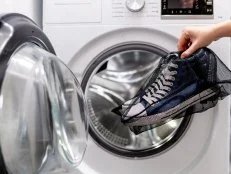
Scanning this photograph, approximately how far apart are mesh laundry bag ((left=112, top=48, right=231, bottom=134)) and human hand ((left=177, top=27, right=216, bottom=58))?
0.02 m

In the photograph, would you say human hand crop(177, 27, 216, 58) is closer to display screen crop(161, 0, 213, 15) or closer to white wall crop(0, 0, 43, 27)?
display screen crop(161, 0, 213, 15)

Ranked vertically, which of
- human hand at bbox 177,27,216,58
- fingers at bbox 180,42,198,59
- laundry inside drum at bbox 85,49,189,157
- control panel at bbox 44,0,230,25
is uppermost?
control panel at bbox 44,0,230,25

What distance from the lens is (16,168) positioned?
0.83m

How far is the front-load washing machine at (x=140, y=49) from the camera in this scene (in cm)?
118

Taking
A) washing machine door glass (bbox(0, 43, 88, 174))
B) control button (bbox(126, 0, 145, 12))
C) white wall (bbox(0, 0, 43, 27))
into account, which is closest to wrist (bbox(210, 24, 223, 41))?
control button (bbox(126, 0, 145, 12))

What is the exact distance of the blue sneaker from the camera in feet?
3.52

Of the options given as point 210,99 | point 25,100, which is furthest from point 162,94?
point 25,100

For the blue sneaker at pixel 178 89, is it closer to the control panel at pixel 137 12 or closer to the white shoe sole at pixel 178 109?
the white shoe sole at pixel 178 109

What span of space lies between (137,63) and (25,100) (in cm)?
65

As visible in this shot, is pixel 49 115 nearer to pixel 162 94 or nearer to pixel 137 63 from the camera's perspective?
pixel 162 94

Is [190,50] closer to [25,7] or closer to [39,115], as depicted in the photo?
[39,115]

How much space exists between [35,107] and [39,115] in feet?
0.08

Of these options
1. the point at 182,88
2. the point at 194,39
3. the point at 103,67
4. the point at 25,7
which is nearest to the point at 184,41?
the point at 194,39

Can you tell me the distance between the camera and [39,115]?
93cm
